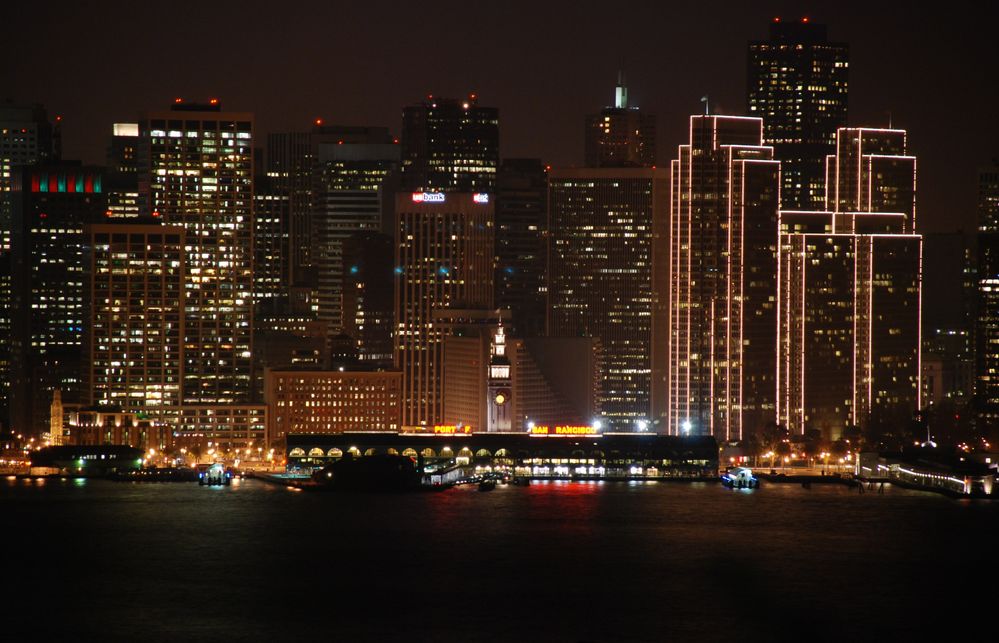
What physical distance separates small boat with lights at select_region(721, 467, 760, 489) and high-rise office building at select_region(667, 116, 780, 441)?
97.0 feet

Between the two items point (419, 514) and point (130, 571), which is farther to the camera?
point (419, 514)

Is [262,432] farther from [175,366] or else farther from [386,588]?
[386,588]

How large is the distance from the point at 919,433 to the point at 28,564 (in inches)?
3541

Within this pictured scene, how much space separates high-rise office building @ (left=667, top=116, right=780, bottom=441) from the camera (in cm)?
19212

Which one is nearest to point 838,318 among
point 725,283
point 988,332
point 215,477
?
point 725,283

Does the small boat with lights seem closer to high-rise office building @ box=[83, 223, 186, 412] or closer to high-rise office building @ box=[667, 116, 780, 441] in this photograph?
high-rise office building @ box=[667, 116, 780, 441]

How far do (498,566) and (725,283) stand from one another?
82650 millimetres

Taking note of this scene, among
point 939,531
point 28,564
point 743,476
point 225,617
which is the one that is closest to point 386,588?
point 225,617

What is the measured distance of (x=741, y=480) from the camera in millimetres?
159375

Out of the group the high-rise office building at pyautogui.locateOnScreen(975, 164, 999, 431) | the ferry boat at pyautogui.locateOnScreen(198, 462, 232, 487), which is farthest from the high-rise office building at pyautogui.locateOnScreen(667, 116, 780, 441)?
the ferry boat at pyautogui.locateOnScreen(198, 462, 232, 487)

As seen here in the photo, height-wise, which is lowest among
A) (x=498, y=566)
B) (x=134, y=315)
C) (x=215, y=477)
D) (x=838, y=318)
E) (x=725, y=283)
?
(x=498, y=566)

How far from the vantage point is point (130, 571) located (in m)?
114

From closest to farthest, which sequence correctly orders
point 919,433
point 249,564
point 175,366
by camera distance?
point 249,564
point 919,433
point 175,366

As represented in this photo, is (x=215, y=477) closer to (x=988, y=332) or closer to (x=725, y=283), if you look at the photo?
→ (x=725, y=283)
